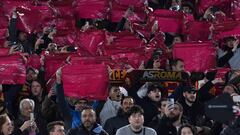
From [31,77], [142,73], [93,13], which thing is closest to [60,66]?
[31,77]

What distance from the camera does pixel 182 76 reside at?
39.3ft

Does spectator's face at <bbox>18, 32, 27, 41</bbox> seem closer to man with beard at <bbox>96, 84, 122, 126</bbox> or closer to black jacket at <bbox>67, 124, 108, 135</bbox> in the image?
man with beard at <bbox>96, 84, 122, 126</bbox>

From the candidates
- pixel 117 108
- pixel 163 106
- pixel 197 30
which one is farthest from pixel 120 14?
pixel 163 106

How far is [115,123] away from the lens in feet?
38.5

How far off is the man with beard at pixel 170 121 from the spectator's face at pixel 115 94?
83cm

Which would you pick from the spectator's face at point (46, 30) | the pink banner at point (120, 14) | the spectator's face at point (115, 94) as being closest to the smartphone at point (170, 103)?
the spectator's face at point (115, 94)

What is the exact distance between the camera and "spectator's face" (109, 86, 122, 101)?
1218cm

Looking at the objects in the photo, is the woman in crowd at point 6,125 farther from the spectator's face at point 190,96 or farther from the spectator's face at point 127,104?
the spectator's face at point 190,96

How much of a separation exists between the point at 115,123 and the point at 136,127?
0.70 metres

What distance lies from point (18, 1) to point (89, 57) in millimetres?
3349

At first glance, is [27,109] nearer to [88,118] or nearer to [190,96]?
[88,118]

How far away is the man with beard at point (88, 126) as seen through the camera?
11.2 m

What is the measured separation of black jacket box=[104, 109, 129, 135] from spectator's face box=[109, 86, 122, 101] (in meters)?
0.38

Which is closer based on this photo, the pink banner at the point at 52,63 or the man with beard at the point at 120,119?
the man with beard at the point at 120,119
